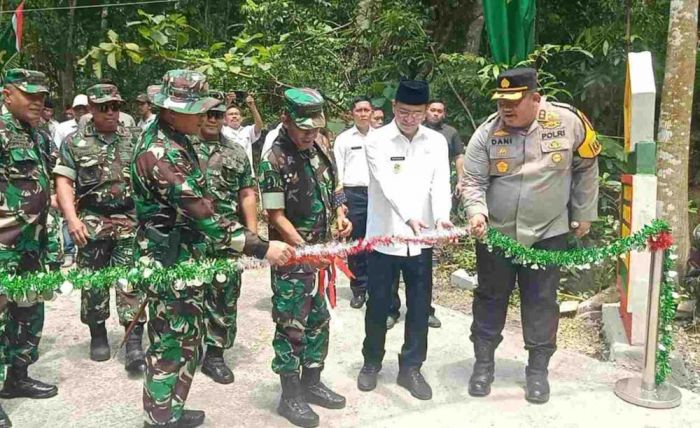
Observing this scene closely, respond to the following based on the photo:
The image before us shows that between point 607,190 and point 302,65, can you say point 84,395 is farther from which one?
point 302,65

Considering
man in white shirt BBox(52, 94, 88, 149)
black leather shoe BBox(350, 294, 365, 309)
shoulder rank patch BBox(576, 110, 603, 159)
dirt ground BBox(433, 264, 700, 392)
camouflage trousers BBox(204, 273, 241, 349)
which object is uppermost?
man in white shirt BBox(52, 94, 88, 149)

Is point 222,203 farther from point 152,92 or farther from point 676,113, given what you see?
point 676,113

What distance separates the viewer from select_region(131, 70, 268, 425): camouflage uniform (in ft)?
9.82

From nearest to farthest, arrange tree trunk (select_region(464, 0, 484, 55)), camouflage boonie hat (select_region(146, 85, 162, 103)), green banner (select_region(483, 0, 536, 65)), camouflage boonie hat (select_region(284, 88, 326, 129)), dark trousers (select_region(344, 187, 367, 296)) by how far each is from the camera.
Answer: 1. camouflage boonie hat (select_region(146, 85, 162, 103))
2. camouflage boonie hat (select_region(284, 88, 326, 129))
3. dark trousers (select_region(344, 187, 367, 296))
4. green banner (select_region(483, 0, 536, 65))
5. tree trunk (select_region(464, 0, 484, 55))

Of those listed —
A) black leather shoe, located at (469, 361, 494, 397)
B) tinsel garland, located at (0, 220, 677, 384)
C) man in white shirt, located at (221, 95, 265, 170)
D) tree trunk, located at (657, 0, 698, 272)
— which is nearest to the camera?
tinsel garland, located at (0, 220, 677, 384)

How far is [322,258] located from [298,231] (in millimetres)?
275

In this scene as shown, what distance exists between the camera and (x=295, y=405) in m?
3.66

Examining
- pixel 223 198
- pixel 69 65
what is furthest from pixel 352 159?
pixel 69 65

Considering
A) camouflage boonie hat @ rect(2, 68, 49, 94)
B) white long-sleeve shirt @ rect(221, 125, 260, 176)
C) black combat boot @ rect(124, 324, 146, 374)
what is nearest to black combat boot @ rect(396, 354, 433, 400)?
black combat boot @ rect(124, 324, 146, 374)

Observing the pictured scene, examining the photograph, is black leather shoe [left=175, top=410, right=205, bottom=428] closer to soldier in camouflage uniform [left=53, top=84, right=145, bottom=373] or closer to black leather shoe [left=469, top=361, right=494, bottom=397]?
soldier in camouflage uniform [left=53, top=84, right=145, bottom=373]

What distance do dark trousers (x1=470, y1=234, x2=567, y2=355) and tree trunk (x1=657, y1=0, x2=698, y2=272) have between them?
203 cm

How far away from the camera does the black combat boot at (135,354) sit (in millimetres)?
4375

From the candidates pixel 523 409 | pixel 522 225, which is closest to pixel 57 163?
pixel 522 225

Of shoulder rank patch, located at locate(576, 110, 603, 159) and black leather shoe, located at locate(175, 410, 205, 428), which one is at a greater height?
shoulder rank patch, located at locate(576, 110, 603, 159)
